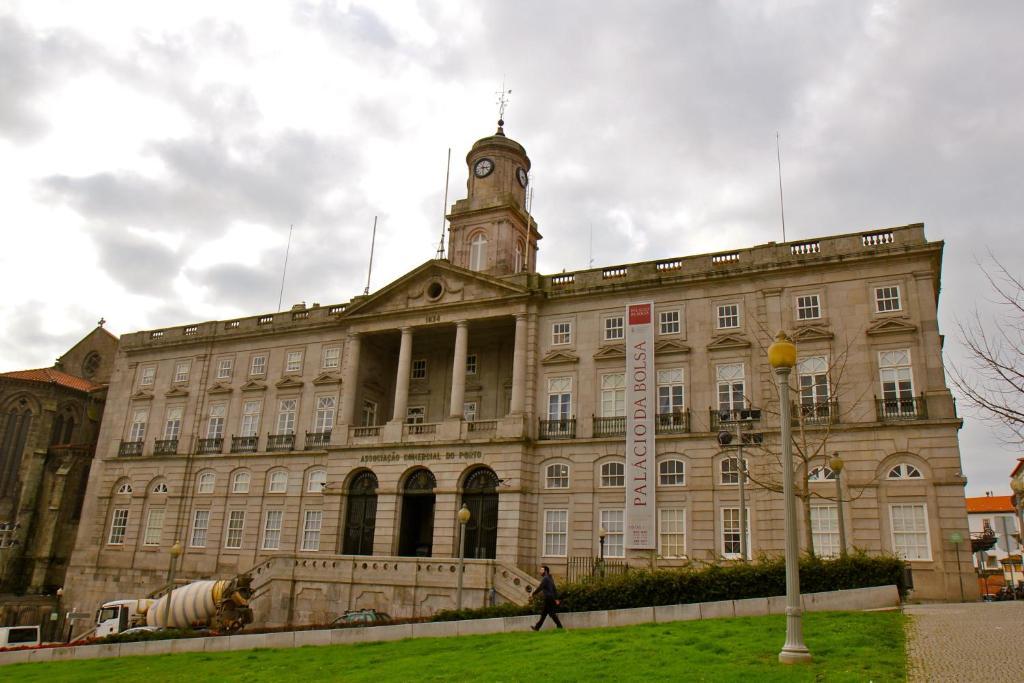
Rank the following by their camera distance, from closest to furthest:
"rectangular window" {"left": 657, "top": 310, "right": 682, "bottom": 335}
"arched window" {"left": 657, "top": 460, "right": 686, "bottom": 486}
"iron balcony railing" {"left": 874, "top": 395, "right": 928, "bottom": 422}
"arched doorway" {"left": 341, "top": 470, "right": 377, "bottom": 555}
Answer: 1. "iron balcony railing" {"left": 874, "top": 395, "right": 928, "bottom": 422}
2. "arched window" {"left": 657, "top": 460, "right": 686, "bottom": 486}
3. "rectangular window" {"left": 657, "top": 310, "right": 682, "bottom": 335}
4. "arched doorway" {"left": 341, "top": 470, "right": 377, "bottom": 555}

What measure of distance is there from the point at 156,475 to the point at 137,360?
8.98m

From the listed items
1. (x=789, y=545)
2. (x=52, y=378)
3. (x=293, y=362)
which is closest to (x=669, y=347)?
(x=789, y=545)

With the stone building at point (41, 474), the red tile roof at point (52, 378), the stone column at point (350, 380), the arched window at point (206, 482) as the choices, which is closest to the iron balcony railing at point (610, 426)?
the stone column at point (350, 380)

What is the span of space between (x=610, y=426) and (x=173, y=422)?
2962 centimetres

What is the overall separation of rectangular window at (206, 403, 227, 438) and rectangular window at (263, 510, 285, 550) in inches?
277

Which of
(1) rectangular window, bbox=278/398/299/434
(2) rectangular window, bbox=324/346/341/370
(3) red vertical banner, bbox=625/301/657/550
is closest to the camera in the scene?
(3) red vertical banner, bbox=625/301/657/550

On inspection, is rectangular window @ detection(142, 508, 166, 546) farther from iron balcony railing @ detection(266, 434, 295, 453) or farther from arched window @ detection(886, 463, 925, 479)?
arched window @ detection(886, 463, 925, 479)

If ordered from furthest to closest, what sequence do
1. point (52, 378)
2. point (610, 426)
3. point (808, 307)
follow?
point (52, 378), point (610, 426), point (808, 307)

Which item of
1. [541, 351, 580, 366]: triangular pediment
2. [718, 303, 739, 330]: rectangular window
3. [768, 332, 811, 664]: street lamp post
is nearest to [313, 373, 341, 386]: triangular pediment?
[541, 351, 580, 366]: triangular pediment

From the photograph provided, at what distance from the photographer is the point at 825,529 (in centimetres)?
3150

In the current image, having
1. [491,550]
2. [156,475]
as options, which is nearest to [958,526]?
[491,550]

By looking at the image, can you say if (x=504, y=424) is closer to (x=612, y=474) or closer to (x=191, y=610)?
(x=612, y=474)

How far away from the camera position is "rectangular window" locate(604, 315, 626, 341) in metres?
38.1

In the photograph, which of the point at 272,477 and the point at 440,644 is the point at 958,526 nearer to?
the point at 440,644
